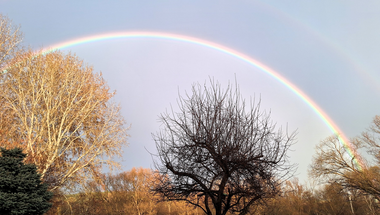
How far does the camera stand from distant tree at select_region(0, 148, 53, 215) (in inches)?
359

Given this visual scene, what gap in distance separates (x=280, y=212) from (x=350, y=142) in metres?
12.4

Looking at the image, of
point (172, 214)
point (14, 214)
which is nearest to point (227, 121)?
point (14, 214)

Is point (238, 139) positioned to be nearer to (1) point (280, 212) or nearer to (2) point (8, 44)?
(2) point (8, 44)

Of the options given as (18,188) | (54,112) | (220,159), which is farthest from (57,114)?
(220,159)

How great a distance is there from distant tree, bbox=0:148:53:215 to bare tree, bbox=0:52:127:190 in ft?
8.68

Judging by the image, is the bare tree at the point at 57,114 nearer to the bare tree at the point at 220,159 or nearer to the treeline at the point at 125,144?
the treeline at the point at 125,144

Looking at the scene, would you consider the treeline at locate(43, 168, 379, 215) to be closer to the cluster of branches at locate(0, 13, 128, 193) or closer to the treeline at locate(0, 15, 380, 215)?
the treeline at locate(0, 15, 380, 215)

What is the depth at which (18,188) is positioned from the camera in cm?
952

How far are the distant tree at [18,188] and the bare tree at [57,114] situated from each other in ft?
8.68

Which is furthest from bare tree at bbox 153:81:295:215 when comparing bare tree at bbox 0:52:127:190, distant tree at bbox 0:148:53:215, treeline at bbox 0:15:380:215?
bare tree at bbox 0:52:127:190

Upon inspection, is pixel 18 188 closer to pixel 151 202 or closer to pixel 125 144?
pixel 125 144

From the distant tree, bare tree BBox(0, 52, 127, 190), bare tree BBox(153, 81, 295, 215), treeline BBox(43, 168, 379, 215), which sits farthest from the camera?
treeline BBox(43, 168, 379, 215)

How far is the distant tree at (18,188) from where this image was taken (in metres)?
9.12

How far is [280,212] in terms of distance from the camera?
103ft
